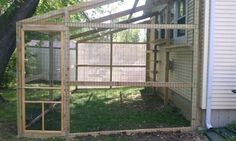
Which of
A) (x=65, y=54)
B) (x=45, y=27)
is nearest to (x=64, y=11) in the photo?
(x=45, y=27)

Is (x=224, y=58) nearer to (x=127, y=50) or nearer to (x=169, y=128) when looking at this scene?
(x=169, y=128)

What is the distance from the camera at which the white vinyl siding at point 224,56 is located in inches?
313

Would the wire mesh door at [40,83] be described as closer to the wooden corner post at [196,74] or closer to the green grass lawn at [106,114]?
the green grass lawn at [106,114]

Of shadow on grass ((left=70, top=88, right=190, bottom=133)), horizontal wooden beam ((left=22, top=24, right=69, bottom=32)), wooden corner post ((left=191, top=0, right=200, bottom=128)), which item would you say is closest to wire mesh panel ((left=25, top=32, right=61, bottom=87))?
shadow on grass ((left=70, top=88, right=190, bottom=133))

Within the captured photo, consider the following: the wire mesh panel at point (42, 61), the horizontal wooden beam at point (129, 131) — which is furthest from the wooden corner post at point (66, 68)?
the wire mesh panel at point (42, 61)

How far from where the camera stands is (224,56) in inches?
316

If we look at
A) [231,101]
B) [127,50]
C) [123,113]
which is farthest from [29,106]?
[127,50]

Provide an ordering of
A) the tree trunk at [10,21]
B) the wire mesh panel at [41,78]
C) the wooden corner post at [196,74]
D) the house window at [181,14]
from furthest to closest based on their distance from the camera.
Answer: the house window at [181,14]
the tree trunk at [10,21]
the wire mesh panel at [41,78]
the wooden corner post at [196,74]

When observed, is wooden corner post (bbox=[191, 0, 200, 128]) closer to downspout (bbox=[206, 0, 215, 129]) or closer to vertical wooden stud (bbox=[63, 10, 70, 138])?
downspout (bbox=[206, 0, 215, 129])

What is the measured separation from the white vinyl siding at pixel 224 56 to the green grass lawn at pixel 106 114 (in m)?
1.25

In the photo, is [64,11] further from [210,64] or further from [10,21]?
[210,64]

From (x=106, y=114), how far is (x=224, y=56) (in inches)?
148

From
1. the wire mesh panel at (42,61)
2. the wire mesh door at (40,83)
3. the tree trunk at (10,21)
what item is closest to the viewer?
the wire mesh door at (40,83)

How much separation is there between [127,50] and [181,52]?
380 cm
